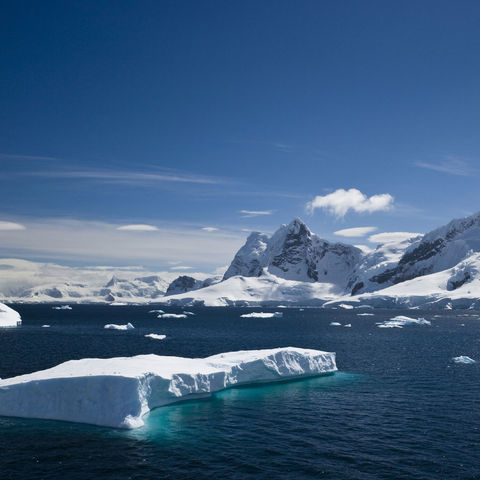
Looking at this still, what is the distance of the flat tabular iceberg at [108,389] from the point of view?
29391mm

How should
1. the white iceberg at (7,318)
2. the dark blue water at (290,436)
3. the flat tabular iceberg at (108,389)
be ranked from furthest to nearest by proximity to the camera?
1. the white iceberg at (7,318)
2. the flat tabular iceberg at (108,389)
3. the dark blue water at (290,436)

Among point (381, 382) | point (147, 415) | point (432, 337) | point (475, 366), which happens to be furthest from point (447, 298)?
point (147, 415)

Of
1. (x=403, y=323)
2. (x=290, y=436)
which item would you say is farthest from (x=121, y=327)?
(x=290, y=436)

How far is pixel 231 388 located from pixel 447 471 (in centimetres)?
2120

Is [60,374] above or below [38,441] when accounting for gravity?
above

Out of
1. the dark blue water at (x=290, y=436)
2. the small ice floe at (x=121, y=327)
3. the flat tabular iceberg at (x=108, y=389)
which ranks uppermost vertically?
the flat tabular iceberg at (x=108, y=389)

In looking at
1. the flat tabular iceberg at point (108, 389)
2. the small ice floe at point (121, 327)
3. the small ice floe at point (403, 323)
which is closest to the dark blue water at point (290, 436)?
the flat tabular iceberg at point (108, 389)

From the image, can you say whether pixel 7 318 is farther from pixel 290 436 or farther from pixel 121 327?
pixel 290 436

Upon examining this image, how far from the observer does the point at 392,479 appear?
21750 mm

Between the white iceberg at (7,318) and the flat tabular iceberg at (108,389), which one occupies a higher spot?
the flat tabular iceberg at (108,389)

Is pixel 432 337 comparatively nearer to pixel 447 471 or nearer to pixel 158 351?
pixel 158 351

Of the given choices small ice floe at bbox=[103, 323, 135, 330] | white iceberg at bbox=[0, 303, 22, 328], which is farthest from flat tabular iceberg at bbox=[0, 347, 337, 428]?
white iceberg at bbox=[0, 303, 22, 328]

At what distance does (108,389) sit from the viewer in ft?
96.7

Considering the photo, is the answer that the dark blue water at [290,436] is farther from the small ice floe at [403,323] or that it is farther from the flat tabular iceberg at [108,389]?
the small ice floe at [403,323]
